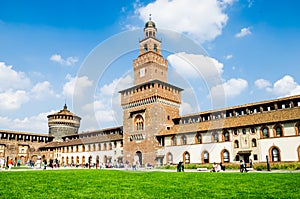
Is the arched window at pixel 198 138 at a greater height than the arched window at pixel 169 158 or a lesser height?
greater

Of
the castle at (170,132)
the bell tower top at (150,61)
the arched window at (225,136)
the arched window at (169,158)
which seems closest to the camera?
the castle at (170,132)

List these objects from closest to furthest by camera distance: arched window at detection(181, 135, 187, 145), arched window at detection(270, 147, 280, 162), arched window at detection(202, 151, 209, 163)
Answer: arched window at detection(270, 147, 280, 162), arched window at detection(202, 151, 209, 163), arched window at detection(181, 135, 187, 145)

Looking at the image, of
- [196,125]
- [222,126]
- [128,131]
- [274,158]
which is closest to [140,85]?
[128,131]

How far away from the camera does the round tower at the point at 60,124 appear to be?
3334 inches

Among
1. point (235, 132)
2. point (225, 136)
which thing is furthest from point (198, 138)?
point (235, 132)

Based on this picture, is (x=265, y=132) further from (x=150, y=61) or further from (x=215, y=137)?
(x=150, y=61)

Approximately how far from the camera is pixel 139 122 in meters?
54.8

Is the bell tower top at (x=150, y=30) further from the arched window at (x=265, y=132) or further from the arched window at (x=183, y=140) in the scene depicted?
the arched window at (x=265, y=132)

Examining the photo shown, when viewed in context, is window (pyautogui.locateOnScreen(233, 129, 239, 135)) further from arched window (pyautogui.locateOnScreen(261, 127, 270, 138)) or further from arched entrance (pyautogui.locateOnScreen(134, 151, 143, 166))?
arched entrance (pyautogui.locateOnScreen(134, 151, 143, 166))

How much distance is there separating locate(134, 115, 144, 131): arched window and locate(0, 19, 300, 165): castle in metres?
0.21

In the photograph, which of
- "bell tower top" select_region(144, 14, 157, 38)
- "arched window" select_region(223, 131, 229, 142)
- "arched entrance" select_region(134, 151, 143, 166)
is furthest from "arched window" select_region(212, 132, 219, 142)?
"bell tower top" select_region(144, 14, 157, 38)

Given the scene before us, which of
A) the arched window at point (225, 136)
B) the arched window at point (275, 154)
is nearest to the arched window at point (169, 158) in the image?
the arched window at point (225, 136)

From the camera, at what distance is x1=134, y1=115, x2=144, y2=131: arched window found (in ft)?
177

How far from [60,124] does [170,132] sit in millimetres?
47154
